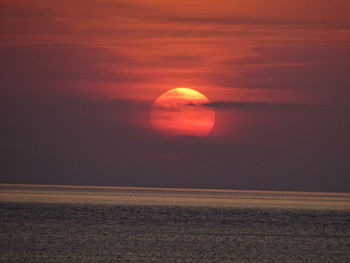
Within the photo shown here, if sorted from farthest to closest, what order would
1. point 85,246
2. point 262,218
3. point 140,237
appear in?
point 262,218
point 140,237
point 85,246

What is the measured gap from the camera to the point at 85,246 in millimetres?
18469

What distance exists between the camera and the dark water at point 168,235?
694 inches

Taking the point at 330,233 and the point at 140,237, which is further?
the point at 330,233

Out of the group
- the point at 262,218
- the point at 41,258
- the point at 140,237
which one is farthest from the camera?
the point at 262,218

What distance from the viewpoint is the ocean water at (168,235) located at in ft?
57.8

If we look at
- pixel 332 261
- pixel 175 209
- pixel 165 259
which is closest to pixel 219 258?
pixel 165 259

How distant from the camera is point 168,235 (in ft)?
68.5

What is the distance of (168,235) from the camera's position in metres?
20.9

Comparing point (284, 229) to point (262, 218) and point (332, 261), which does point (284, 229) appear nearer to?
point (262, 218)

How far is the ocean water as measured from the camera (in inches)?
694

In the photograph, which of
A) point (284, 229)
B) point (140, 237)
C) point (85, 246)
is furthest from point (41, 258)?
point (284, 229)

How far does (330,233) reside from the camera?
2230 centimetres

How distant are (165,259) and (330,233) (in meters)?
7.24

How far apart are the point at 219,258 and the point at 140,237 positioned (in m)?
3.61
